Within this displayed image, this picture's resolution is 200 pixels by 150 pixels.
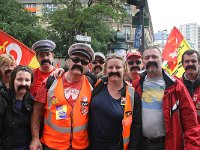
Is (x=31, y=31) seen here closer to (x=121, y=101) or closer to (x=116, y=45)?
(x=116, y=45)

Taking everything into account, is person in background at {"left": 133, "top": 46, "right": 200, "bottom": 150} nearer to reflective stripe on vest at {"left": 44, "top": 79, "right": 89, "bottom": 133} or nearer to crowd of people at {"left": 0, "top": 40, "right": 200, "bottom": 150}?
crowd of people at {"left": 0, "top": 40, "right": 200, "bottom": 150}

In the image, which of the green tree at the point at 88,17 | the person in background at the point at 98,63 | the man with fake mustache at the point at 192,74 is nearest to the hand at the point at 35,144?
the man with fake mustache at the point at 192,74

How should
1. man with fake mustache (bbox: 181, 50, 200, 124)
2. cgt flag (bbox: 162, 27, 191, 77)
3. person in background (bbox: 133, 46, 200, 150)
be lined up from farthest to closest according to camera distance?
cgt flag (bbox: 162, 27, 191, 77), man with fake mustache (bbox: 181, 50, 200, 124), person in background (bbox: 133, 46, 200, 150)

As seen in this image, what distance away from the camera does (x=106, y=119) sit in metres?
3.84

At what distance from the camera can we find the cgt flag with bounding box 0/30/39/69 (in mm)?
6816

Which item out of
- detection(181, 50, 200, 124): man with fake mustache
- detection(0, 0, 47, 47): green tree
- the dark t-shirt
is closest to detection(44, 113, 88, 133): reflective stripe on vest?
the dark t-shirt

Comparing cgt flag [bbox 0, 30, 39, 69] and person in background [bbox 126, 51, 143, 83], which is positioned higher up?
cgt flag [bbox 0, 30, 39, 69]

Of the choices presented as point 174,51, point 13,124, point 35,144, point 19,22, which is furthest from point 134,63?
point 19,22

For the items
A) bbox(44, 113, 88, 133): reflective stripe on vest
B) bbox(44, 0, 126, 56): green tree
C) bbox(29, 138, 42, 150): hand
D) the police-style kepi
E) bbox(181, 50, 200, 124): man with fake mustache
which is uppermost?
bbox(44, 0, 126, 56): green tree

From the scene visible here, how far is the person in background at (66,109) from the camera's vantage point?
3.81 m

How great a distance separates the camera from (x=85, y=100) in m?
3.94

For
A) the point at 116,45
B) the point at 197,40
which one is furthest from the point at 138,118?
the point at 197,40

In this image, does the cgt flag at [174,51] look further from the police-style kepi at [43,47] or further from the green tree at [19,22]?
the green tree at [19,22]

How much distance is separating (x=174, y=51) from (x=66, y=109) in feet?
17.5
